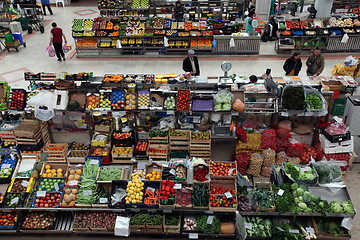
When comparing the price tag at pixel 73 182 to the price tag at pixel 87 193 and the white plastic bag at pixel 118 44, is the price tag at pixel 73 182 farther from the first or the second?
the white plastic bag at pixel 118 44

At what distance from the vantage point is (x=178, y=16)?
16766 millimetres

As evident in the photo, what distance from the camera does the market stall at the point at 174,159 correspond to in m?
6.92

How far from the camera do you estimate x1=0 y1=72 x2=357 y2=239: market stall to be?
6922 millimetres

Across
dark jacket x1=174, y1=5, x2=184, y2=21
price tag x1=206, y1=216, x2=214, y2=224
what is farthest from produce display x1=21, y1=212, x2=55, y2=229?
dark jacket x1=174, y1=5, x2=184, y2=21

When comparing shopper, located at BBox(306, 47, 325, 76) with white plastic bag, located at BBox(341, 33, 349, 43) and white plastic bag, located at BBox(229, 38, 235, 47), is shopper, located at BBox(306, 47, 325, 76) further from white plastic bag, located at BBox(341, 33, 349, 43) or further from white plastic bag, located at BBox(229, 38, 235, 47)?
white plastic bag, located at BBox(341, 33, 349, 43)

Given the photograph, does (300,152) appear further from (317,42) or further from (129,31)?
(129,31)

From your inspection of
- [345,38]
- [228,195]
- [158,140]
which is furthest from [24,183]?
[345,38]

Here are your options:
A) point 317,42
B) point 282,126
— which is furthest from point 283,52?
point 282,126

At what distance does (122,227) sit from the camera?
6.82m

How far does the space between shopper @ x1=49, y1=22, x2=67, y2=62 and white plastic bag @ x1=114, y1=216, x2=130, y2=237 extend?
966cm

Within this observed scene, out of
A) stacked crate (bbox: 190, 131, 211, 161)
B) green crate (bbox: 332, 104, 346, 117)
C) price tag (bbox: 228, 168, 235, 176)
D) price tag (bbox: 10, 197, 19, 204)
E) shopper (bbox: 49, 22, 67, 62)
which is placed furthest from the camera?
shopper (bbox: 49, 22, 67, 62)

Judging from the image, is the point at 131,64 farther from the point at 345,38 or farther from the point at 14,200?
the point at 345,38

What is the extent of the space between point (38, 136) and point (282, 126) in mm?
6665

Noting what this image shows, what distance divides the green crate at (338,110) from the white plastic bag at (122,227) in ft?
22.0
